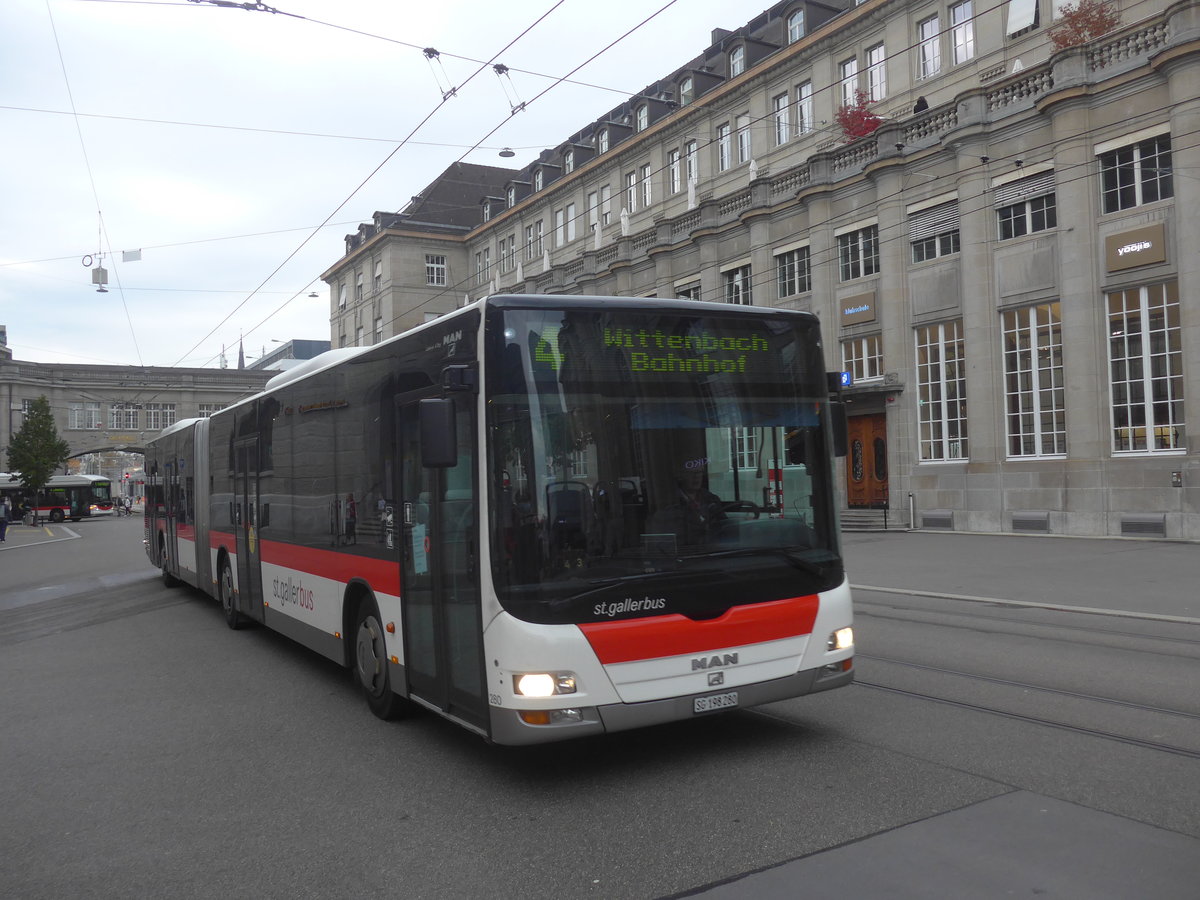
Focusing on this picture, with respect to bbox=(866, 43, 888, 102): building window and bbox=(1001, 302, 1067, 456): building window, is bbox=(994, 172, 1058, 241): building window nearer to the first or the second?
bbox=(1001, 302, 1067, 456): building window

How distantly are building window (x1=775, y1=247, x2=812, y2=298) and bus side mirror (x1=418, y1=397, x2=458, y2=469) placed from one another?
81.4ft

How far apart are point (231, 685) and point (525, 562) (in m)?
4.64

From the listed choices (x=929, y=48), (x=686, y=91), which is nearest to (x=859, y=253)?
(x=929, y=48)

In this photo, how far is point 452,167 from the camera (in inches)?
2470

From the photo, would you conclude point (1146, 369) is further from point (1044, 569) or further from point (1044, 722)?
point (1044, 722)

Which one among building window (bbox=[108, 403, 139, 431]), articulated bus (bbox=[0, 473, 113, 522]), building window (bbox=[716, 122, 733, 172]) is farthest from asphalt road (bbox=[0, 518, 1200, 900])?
building window (bbox=[108, 403, 139, 431])

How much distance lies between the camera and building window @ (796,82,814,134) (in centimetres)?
3212

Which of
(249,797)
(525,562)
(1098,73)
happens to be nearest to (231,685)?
(249,797)

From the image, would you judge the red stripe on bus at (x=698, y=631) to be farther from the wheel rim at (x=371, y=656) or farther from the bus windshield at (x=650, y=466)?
the wheel rim at (x=371, y=656)

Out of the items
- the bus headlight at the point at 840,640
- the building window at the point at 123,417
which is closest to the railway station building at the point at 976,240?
the bus headlight at the point at 840,640

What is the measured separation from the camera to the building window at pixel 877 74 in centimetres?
2939

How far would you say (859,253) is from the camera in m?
27.0

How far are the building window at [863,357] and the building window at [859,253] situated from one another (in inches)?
68.4

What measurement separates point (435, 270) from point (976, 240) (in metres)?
38.9
